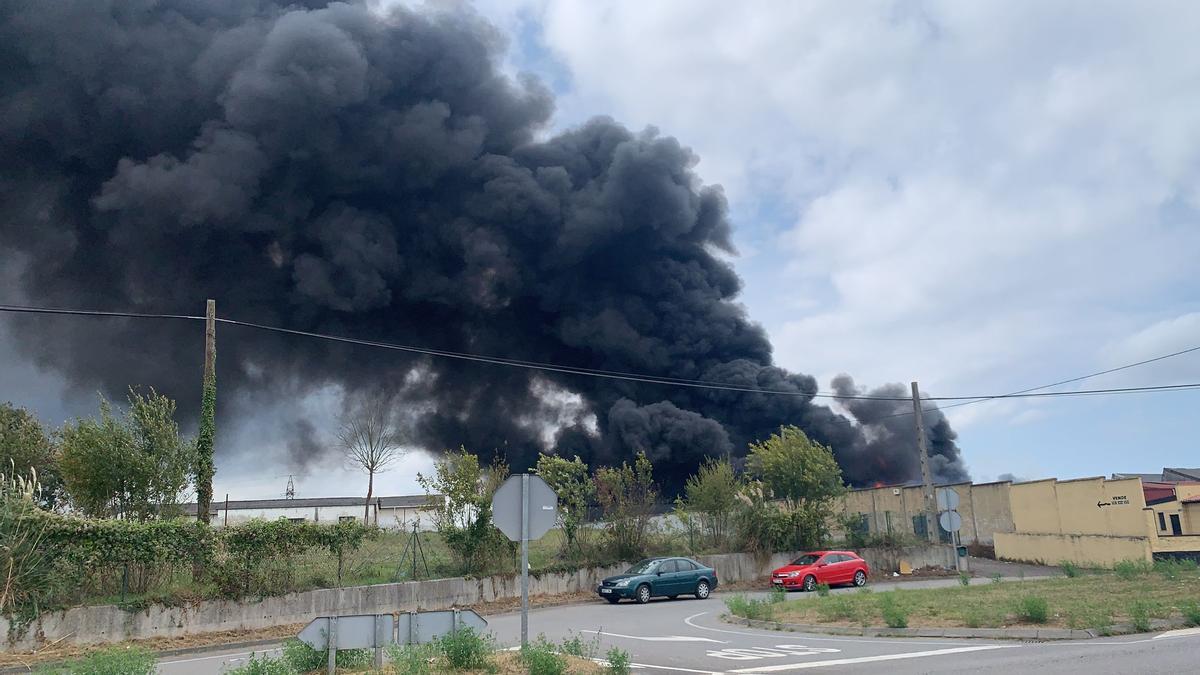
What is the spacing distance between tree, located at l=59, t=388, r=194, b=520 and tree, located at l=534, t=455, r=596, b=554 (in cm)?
1009

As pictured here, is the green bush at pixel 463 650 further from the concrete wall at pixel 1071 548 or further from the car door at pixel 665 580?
the concrete wall at pixel 1071 548

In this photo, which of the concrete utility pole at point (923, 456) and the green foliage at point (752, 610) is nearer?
the green foliage at point (752, 610)

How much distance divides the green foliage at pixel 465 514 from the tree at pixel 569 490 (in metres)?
2.21

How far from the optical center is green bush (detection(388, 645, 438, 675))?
25.6 feet

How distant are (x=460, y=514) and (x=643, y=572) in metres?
5.36

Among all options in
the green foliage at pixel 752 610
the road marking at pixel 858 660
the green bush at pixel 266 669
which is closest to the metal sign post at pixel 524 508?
the green bush at pixel 266 669

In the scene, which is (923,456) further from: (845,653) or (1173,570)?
(845,653)

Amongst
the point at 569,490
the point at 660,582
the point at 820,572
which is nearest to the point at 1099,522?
the point at 820,572

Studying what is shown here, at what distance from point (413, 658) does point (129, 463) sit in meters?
12.9

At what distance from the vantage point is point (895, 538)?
32938 millimetres

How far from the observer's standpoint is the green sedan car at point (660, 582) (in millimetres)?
22859

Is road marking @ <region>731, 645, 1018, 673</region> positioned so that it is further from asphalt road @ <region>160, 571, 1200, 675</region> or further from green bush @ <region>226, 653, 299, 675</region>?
green bush @ <region>226, 653, 299, 675</region>

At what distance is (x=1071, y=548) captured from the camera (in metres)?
35.1

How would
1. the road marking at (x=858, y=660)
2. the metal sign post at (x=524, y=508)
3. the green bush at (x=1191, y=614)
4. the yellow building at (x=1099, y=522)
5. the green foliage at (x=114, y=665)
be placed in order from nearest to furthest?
the green foliage at (x=114, y=665) → the metal sign post at (x=524, y=508) → the road marking at (x=858, y=660) → the green bush at (x=1191, y=614) → the yellow building at (x=1099, y=522)
